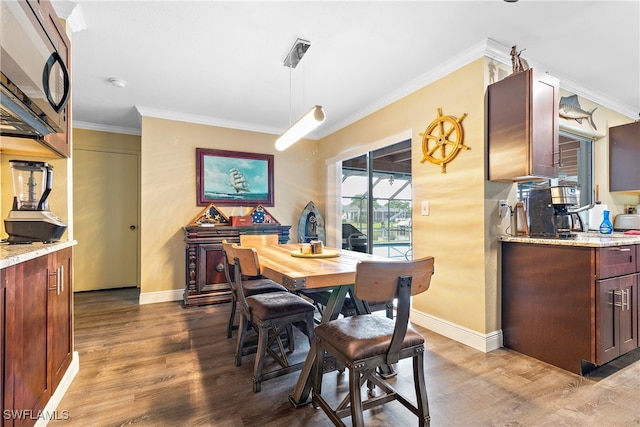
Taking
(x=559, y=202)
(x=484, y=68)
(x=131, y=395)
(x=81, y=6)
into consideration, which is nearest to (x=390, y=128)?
(x=484, y=68)

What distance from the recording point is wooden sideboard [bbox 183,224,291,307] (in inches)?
147

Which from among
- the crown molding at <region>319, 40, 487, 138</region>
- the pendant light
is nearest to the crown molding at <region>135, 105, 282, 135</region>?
the crown molding at <region>319, 40, 487, 138</region>

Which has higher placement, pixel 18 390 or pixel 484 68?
pixel 484 68

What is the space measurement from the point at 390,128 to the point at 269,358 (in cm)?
267

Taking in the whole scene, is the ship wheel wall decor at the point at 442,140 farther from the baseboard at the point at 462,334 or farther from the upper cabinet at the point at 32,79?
the upper cabinet at the point at 32,79

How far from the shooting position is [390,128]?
3430 mm

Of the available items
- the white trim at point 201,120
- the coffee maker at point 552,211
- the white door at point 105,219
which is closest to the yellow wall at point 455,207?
the coffee maker at point 552,211

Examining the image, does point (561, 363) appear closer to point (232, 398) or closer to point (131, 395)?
point (232, 398)

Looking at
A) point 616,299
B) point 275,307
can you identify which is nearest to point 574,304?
point 616,299

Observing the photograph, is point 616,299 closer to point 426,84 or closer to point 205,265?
point 426,84

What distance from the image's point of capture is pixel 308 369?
1684mm

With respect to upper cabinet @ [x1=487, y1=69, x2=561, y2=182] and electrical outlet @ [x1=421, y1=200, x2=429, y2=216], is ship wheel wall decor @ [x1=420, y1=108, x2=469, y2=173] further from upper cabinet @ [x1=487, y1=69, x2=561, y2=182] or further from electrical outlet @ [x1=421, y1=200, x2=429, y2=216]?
electrical outlet @ [x1=421, y1=200, x2=429, y2=216]

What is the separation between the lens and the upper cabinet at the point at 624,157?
3402 mm

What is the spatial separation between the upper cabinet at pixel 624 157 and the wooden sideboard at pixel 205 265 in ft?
15.4
